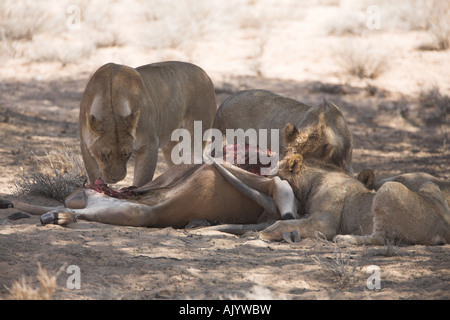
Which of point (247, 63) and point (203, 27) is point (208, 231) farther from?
point (203, 27)

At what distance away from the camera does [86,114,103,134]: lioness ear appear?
6273 millimetres

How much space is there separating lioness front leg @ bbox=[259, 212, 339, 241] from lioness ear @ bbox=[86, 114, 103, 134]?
1.92m

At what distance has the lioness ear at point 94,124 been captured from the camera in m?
6.27

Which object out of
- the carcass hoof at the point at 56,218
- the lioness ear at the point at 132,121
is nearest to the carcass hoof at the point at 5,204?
the carcass hoof at the point at 56,218

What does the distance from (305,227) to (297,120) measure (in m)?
1.59

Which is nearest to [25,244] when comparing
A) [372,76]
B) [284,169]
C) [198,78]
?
[284,169]

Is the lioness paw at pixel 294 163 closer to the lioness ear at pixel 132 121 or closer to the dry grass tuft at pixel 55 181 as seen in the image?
the lioness ear at pixel 132 121

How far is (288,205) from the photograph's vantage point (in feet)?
19.2

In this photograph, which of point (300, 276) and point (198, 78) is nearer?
point (300, 276)

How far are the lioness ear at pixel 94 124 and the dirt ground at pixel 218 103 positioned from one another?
1.05m

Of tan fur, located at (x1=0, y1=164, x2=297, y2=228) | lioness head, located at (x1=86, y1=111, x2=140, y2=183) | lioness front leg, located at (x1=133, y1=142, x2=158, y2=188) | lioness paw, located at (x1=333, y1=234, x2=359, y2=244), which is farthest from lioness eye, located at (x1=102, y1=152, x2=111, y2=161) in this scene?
lioness paw, located at (x1=333, y1=234, x2=359, y2=244)

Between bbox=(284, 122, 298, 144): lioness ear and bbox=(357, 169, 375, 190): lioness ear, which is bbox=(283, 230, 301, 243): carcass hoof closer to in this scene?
bbox=(284, 122, 298, 144): lioness ear

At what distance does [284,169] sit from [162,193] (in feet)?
3.82
